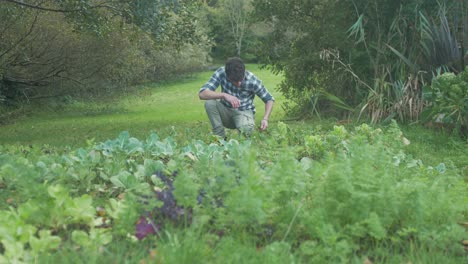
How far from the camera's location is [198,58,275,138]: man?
654 centimetres

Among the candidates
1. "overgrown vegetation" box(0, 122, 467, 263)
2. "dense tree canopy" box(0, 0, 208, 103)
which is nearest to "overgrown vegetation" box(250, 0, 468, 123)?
"dense tree canopy" box(0, 0, 208, 103)

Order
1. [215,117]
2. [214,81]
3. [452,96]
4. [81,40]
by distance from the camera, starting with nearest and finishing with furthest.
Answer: [452,96] < [215,117] < [214,81] < [81,40]

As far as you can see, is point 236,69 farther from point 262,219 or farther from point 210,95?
point 262,219

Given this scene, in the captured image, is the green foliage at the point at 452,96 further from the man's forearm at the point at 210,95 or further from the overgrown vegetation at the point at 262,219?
the overgrown vegetation at the point at 262,219

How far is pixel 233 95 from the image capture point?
6859 mm

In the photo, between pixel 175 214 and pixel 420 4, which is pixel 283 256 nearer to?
pixel 175 214

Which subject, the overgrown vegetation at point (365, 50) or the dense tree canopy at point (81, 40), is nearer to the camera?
the overgrown vegetation at point (365, 50)

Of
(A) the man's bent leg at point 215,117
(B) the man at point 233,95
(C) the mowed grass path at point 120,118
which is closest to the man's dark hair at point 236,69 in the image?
(B) the man at point 233,95

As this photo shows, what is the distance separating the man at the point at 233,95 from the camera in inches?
257

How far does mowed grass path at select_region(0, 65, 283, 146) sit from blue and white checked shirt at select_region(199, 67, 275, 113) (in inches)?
84.9

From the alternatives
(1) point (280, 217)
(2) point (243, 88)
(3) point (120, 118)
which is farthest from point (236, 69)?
(3) point (120, 118)

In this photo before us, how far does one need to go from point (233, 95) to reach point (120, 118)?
1183cm

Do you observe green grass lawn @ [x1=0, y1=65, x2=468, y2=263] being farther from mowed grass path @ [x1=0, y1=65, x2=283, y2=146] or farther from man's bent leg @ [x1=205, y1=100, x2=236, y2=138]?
mowed grass path @ [x1=0, y1=65, x2=283, y2=146]

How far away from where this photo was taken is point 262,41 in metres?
14.0
